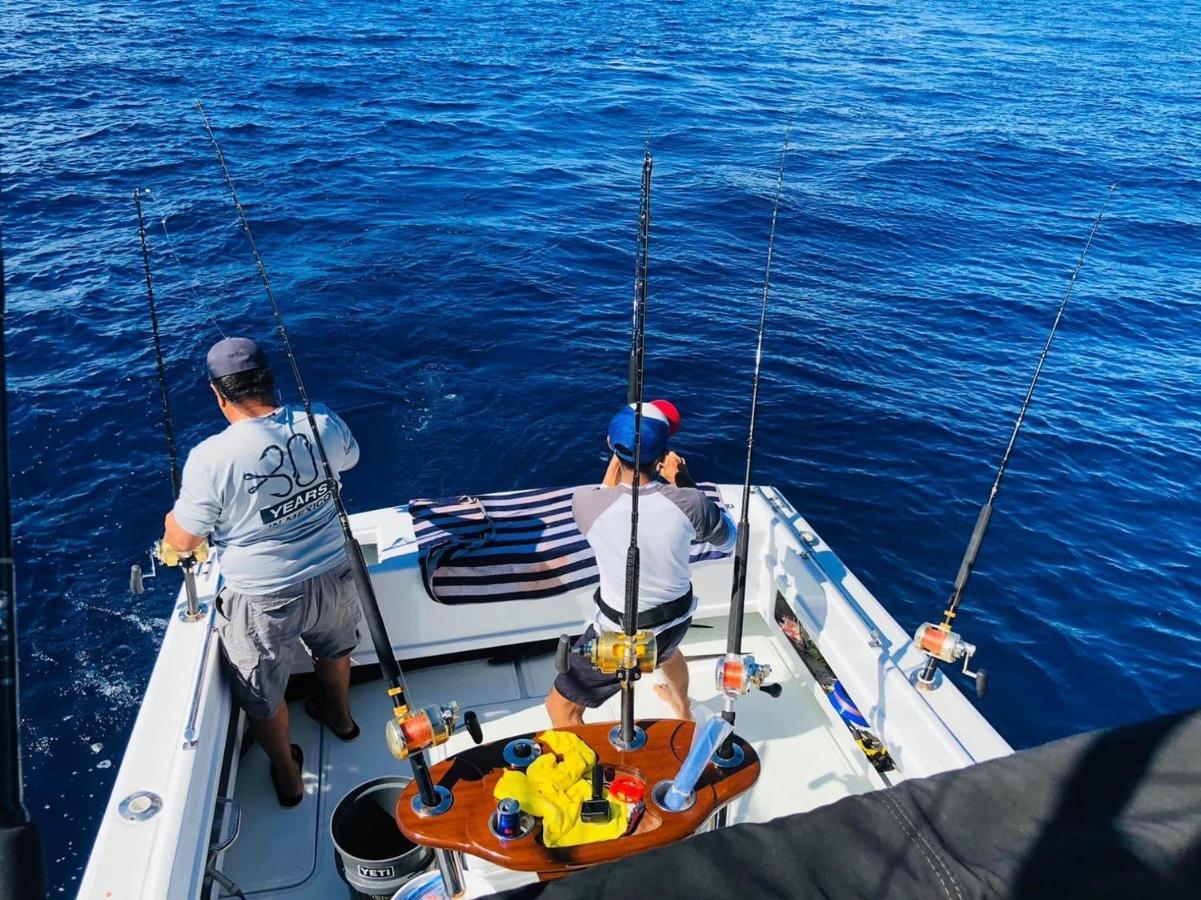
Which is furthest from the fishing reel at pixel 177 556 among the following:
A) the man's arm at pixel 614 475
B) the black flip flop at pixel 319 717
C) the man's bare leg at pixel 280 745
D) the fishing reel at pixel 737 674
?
the fishing reel at pixel 737 674

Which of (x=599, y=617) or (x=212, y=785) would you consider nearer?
(x=212, y=785)

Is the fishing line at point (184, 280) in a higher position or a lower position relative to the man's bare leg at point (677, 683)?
lower

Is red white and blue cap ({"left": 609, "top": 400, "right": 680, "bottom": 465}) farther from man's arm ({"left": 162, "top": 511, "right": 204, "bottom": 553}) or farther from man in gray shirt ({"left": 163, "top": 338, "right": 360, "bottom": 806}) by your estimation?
man's arm ({"left": 162, "top": 511, "right": 204, "bottom": 553})

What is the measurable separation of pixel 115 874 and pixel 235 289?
8.80 m

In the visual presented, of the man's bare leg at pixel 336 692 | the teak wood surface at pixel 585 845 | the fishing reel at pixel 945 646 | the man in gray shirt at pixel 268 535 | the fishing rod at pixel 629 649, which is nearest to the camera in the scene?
the teak wood surface at pixel 585 845

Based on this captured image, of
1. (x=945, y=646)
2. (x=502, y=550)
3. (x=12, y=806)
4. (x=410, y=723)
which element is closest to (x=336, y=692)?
(x=502, y=550)

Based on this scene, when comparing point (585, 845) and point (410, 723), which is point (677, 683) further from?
point (410, 723)

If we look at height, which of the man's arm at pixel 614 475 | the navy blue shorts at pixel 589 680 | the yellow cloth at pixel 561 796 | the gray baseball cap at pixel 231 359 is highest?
the gray baseball cap at pixel 231 359

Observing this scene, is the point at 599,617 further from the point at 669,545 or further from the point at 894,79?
the point at 894,79

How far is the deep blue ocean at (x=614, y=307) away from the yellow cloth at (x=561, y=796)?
321 centimetres

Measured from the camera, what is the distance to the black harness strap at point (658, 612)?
3100mm

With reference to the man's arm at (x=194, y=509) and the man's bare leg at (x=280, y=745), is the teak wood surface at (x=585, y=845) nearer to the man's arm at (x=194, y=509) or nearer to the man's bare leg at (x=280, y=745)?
the man's bare leg at (x=280, y=745)

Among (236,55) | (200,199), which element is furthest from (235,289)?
(236,55)

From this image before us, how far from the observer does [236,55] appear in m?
18.9
